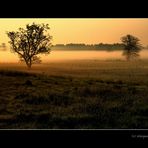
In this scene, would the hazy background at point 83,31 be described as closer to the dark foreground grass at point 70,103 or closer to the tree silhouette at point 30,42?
the tree silhouette at point 30,42

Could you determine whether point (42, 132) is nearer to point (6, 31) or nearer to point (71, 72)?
point (71, 72)

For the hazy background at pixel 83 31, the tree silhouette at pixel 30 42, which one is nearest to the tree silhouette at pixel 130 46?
the hazy background at pixel 83 31

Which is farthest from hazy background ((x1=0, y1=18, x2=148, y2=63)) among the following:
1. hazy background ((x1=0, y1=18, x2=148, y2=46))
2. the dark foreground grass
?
the dark foreground grass

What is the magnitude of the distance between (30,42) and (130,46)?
Answer: 2.90ft

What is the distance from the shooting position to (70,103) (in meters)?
3.91

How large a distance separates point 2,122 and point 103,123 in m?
0.82

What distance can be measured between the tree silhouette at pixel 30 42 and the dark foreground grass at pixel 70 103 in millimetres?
183

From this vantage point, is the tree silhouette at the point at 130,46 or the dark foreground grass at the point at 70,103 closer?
the dark foreground grass at the point at 70,103

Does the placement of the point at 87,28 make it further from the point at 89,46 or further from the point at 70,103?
the point at 70,103

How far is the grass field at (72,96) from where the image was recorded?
12.6ft

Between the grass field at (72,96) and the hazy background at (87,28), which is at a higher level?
the hazy background at (87,28)

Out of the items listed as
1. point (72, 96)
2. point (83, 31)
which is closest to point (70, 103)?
point (72, 96)

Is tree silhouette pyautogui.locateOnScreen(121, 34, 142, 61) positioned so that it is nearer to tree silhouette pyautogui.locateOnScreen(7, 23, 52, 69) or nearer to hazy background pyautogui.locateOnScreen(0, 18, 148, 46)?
hazy background pyautogui.locateOnScreen(0, 18, 148, 46)

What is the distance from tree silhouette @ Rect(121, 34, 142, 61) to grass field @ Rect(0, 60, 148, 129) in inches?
3.4
